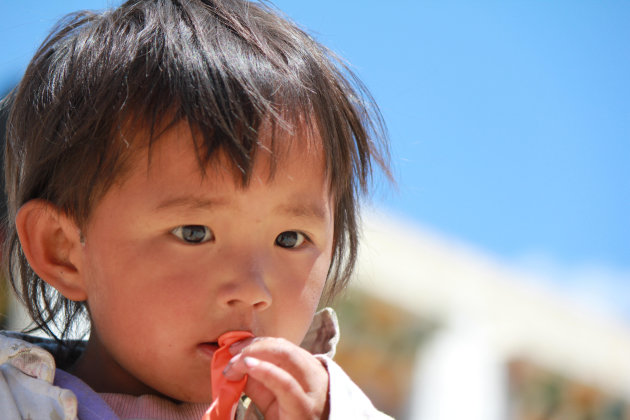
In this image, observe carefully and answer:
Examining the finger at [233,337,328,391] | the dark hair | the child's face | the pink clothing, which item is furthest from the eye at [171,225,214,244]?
the pink clothing

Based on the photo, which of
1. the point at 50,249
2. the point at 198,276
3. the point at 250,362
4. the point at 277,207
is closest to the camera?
the point at 250,362

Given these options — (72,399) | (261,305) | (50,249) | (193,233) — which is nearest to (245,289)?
(261,305)

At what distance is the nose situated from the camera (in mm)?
1701

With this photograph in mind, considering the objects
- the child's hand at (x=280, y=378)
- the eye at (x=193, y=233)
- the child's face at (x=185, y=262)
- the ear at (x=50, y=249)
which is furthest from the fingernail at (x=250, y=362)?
the ear at (x=50, y=249)

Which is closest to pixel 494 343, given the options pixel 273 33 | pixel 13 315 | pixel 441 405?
pixel 441 405

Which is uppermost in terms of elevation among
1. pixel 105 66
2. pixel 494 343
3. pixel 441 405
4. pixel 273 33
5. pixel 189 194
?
pixel 273 33

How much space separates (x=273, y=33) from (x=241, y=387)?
893 mm

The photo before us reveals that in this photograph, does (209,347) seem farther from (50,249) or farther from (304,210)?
(50,249)

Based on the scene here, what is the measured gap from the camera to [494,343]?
278 inches

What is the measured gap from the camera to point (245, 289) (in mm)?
1703

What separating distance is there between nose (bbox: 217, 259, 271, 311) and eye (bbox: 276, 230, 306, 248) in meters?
0.14

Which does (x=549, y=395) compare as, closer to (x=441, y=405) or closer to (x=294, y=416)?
(x=441, y=405)

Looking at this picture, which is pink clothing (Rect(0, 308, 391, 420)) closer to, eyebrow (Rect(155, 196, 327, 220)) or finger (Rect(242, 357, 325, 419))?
finger (Rect(242, 357, 325, 419))

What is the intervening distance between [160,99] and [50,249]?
46cm
